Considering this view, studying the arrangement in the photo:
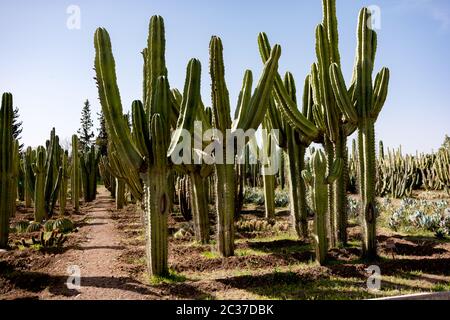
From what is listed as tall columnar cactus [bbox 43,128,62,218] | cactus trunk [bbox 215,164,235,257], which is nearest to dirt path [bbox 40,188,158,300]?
cactus trunk [bbox 215,164,235,257]

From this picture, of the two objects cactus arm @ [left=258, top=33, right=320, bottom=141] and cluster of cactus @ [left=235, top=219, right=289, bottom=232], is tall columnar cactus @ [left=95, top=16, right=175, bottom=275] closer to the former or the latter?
cactus arm @ [left=258, top=33, right=320, bottom=141]

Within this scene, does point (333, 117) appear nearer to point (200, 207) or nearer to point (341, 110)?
point (341, 110)

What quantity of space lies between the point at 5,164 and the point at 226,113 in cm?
520

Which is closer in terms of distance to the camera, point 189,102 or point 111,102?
point 111,102

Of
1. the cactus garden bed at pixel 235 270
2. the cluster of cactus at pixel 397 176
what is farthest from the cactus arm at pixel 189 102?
the cluster of cactus at pixel 397 176

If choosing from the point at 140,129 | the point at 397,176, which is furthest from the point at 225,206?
the point at 397,176

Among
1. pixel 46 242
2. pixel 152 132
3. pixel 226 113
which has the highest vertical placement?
pixel 226 113

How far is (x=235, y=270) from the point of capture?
7.02 m

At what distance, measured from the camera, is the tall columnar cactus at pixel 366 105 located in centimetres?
739

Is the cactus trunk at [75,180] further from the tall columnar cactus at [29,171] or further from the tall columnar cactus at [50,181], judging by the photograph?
the tall columnar cactus at [50,181]

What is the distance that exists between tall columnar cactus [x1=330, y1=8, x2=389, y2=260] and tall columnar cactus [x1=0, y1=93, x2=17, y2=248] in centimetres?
723

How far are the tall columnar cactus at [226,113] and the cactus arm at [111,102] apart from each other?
1942 millimetres

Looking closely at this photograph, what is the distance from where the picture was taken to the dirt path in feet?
19.0
